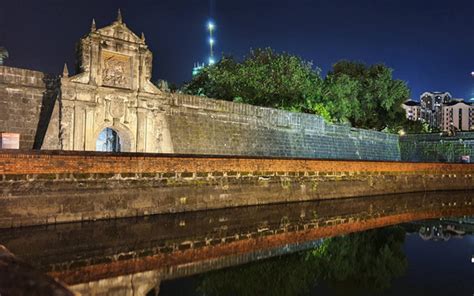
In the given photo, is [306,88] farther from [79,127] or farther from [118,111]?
[79,127]

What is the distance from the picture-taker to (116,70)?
55.7 feet

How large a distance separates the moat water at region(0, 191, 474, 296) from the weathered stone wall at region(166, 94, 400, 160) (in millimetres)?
7640

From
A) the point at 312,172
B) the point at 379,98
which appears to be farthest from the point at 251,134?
the point at 379,98

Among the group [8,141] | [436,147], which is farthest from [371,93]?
[8,141]

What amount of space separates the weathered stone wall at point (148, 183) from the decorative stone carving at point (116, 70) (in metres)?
5.75

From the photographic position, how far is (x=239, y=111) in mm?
22281

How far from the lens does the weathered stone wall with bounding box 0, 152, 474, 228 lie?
1001 centimetres

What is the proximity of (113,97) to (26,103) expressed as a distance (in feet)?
10.3

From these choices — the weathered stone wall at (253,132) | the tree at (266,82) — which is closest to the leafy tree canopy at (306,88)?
the tree at (266,82)

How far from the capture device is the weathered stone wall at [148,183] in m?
10.0

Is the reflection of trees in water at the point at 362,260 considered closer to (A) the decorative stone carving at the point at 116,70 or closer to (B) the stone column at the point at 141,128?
(B) the stone column at the point at 141,128

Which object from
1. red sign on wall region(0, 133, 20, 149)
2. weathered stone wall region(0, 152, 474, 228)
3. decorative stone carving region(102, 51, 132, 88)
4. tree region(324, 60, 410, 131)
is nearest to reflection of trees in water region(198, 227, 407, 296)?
weathered stone wall region(0, 152, 474, 228)

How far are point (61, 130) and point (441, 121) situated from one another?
469ft

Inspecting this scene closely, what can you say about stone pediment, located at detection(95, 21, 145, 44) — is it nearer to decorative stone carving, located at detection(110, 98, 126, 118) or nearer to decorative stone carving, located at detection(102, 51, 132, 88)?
decorative stone carving, located at detection(102, 51, 132, 88)
